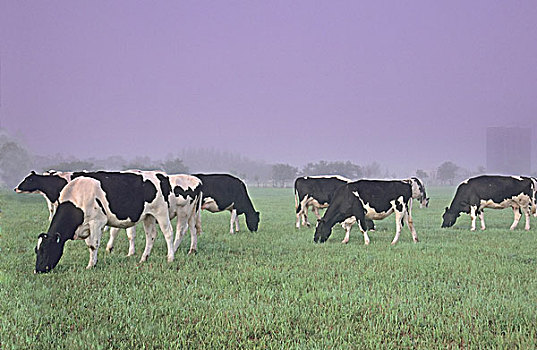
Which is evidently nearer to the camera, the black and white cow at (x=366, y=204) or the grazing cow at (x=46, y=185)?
the black and white cow at (x=366, y=204)

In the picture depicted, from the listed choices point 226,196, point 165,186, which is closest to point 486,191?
point 226,196

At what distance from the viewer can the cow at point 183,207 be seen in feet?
37.1

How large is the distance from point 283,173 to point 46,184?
136416 mm

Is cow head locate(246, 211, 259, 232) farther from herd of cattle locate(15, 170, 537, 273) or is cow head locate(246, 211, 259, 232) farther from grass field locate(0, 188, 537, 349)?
grass field locate(0, 188, 537, 349)

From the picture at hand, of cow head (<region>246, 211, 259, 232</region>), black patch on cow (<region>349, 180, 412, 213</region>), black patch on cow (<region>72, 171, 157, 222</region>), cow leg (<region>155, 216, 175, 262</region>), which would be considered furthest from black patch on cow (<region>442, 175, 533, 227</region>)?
black patch on cow (<region>72, 171, 157, 222</region>)

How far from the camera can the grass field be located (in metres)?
5.23

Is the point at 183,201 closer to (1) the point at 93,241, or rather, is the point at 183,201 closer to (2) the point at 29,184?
(1) the point at 93,241

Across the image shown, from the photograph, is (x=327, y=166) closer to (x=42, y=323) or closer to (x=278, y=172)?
(x=278, y=172)

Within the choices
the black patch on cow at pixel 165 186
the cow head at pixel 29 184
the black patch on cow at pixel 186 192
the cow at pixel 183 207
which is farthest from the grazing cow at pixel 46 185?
the black patch on cow at pixel 165 186

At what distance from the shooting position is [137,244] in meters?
12.7

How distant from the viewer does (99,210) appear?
30.7 ft

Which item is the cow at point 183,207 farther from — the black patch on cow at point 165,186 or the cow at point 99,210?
the cow at point 99,210

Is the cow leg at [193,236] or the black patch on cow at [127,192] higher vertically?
the black patch on cow at [127,192]

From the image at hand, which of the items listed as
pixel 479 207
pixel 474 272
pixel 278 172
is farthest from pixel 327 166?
pixel 474 272
